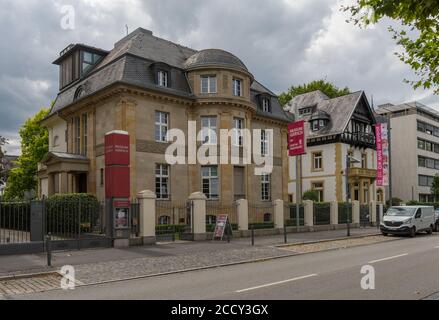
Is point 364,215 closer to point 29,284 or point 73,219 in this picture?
point 73,219

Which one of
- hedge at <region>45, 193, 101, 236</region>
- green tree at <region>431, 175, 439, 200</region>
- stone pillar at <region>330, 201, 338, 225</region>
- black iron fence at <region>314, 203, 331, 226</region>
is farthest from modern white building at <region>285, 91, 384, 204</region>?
hedge at <region>45, 193, 101, 236</region>

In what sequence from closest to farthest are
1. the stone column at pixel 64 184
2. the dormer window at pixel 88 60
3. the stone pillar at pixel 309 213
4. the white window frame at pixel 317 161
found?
the stone pillar at pixel 309 213 < the stone column at pixel 64 184 < the dormer window at pixel 88 60 < the white window frame at pixel 317 161

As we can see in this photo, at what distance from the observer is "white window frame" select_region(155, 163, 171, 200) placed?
1076 inches

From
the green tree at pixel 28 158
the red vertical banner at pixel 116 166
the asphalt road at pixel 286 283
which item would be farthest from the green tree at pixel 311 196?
the asphalt road at pixel 286 283

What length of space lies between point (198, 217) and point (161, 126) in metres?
8.89

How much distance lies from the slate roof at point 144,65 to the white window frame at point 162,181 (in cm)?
475

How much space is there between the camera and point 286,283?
32.4 ft

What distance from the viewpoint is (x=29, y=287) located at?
404 inches

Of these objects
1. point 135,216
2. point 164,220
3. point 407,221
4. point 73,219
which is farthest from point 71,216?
point 407,221

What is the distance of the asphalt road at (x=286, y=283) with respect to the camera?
28.2ft

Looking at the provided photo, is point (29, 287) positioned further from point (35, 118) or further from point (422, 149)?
point (422, 149)

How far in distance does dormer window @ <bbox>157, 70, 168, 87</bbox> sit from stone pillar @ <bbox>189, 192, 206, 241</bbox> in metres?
9.58

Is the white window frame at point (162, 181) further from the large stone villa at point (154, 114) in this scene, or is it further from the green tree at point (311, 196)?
the green tree at point (311, 196)

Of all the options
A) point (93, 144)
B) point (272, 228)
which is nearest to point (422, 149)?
point (272, 228)
